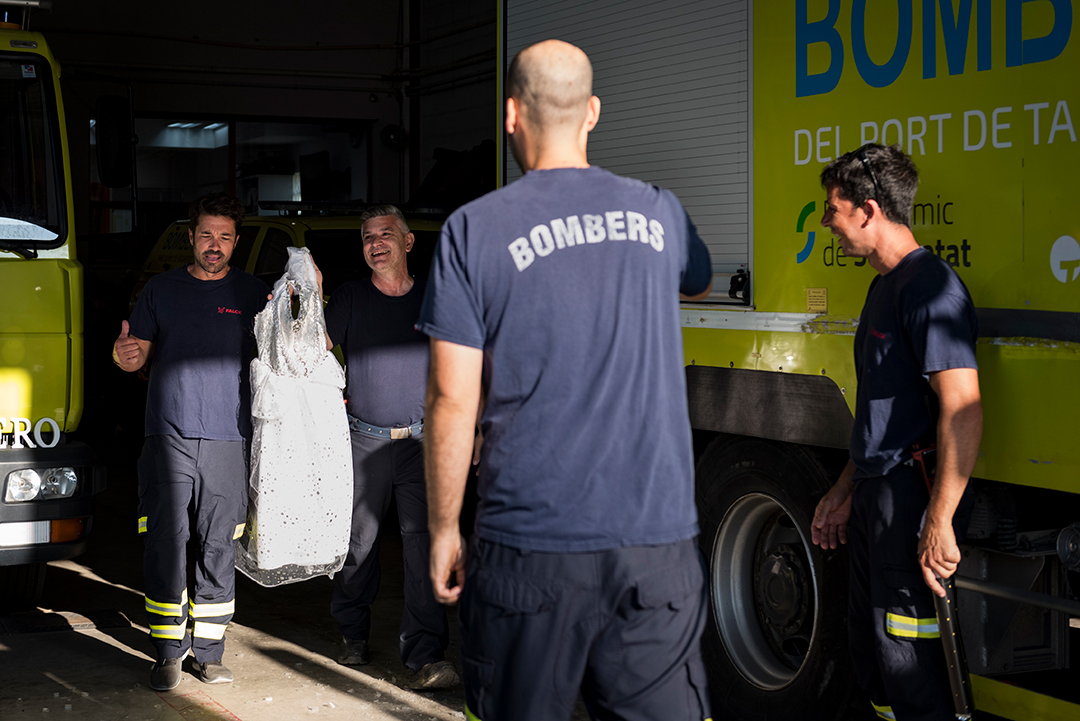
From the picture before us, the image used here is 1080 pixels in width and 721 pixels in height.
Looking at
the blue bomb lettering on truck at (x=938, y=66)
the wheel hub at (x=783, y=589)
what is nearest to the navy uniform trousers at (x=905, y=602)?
the wheel hub at (x=783, y=589)

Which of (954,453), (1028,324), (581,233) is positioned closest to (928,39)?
(1028,324)

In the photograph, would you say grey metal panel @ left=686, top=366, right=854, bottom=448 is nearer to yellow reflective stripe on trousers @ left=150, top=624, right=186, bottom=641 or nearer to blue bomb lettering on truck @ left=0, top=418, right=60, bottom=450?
yellow reflective stripe on trousers @ left=150, top=624, right=186, bottom=641

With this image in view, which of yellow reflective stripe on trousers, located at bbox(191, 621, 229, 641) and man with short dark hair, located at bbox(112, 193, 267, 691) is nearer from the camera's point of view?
man with short dark hair, located at bbox(112, 193, 267, 691)

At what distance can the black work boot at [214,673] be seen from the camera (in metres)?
5.22

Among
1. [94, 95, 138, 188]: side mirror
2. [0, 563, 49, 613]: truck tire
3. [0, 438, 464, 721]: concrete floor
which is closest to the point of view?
[0, 438, 464, 721]: concrete floor

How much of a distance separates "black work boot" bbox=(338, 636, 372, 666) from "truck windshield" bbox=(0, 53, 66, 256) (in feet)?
7.45

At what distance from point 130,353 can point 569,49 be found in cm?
332

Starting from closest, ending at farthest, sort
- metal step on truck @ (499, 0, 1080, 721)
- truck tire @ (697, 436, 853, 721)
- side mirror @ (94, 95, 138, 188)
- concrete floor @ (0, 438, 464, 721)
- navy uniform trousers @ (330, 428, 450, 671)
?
metal step on truck @ (499, 0, 1080, 721)
truck tire @ (697, 436, 853, 721)
concrete floor @ (0, 438, 464, 721)
navy uniform trousers @ (330, 428, 450, 671)
side mirror @ (94, 95, 138, 188)

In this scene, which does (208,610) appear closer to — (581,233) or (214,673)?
(214,673)

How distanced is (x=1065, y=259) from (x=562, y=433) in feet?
5.40

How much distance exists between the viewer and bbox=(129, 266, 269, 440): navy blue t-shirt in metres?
5.11

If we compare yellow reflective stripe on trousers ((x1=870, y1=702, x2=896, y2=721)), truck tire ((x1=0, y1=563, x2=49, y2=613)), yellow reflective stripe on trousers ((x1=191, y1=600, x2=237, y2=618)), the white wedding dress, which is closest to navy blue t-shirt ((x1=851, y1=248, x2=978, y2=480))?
yellow reflective stripe on trousers ((x1=870, y1=702, x2=896, y2=721))

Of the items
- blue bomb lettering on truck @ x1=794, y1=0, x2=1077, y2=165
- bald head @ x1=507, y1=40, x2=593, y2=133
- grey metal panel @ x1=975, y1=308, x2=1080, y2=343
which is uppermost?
blue bomb lettering on truck @ x1=794, y1=0, x2=1077, y2=165

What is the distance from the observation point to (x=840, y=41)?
3947 millimetres
